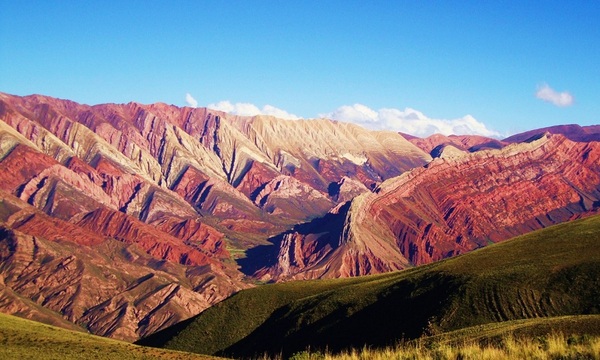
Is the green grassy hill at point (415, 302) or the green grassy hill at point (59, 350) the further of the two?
the green grassy hill at point (415, 302)

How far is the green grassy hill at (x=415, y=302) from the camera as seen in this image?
250 ft

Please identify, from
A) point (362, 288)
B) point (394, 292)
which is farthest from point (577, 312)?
point (362, 288)

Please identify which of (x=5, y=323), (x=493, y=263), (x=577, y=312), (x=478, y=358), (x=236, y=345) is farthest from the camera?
(x=236, y=345)

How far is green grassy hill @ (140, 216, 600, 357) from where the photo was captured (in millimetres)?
76312

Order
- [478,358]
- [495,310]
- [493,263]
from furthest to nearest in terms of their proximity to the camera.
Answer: [493,263]
[495,310]
[478,358]

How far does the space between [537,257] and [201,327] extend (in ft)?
187

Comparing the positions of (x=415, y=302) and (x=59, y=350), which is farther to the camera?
(x=415, y=302)

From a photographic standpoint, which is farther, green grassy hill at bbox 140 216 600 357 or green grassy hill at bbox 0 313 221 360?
green grassy hill at bbox 140 216 600 357

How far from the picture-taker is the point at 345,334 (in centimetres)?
8588

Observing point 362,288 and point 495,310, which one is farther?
point 362,288

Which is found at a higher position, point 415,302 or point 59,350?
point 59,350

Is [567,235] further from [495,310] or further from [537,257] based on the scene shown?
[495,310]

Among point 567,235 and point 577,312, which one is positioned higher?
point 567,235

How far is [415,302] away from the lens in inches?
3423
